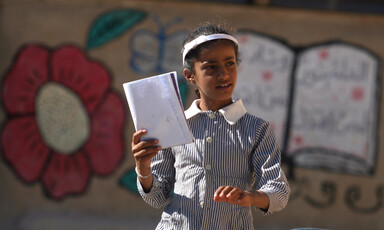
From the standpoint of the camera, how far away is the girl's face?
7.91 feet

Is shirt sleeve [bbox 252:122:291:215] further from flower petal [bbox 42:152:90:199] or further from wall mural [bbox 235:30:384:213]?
flower petal [bbox 42:152:90:199]

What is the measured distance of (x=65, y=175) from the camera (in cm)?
634

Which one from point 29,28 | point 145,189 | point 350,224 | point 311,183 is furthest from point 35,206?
point 145,189

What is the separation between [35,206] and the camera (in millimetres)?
6340

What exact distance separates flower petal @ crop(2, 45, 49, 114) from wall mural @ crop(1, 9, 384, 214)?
10 mm

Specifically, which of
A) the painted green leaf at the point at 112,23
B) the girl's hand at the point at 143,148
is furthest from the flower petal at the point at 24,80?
the girl's hand at the point at 143,148

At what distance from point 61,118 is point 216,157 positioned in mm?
4218

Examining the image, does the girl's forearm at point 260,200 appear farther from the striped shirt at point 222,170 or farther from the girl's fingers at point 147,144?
the girl's fingers at point 147,144

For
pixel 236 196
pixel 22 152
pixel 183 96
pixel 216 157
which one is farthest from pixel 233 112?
pixel 22 152

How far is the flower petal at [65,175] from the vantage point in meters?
6.33

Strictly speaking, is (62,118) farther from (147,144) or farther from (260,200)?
(260,200)

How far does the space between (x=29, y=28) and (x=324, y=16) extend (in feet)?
10.00

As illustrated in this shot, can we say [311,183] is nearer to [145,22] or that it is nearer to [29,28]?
[145,22]

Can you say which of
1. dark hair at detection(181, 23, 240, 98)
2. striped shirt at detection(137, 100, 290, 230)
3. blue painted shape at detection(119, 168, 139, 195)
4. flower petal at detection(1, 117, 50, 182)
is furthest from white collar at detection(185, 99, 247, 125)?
flower petal at detection(1, 117, 50, 182)
